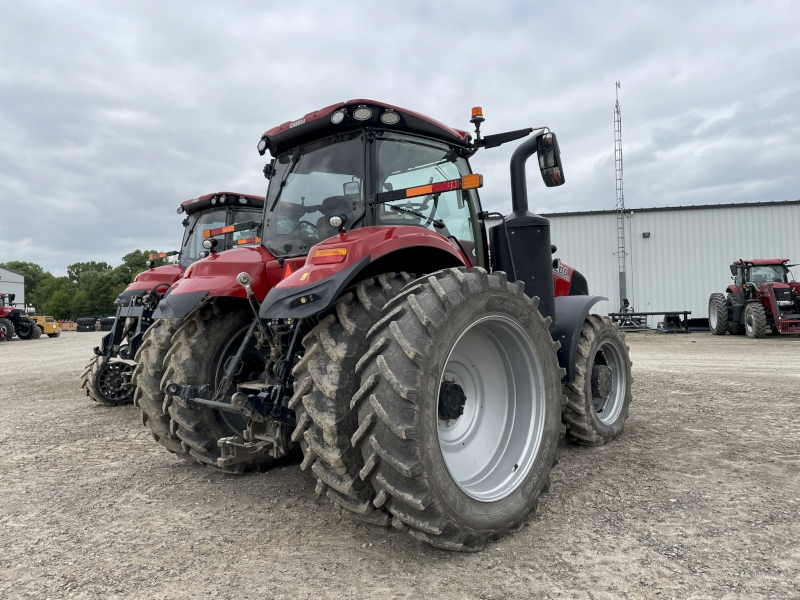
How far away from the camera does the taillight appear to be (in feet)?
8.75

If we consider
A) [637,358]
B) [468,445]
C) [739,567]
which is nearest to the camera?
[739,567]

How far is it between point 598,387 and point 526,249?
4.58ft

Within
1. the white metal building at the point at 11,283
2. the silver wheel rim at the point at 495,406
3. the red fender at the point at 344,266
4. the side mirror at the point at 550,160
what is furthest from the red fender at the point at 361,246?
the white metal building at the point at 11,283

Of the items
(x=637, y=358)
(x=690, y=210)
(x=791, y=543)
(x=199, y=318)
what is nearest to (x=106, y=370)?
(x=199, y=318)

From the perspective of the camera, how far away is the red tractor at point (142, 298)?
690 cm

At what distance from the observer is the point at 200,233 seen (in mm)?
8219

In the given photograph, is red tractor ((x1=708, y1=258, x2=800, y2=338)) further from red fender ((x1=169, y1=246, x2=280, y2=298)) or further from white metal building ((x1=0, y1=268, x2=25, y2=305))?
white metal building ((x1=0, y1=268, x2=25, y2=305))

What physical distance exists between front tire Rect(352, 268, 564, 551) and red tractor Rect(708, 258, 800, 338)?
51.9 feet

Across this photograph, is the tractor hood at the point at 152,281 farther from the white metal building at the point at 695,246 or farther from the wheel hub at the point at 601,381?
the white metal building at the point at 695,246

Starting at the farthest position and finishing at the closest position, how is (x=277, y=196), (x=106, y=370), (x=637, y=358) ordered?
(x=637, y=358) → (x=106, y=370) → (x=277, y=196)

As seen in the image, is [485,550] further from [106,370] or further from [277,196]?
[106,370]

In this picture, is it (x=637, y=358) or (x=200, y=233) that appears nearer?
(x=200, y=233)

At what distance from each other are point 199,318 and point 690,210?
22.8m

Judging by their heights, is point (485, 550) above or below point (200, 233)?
below
